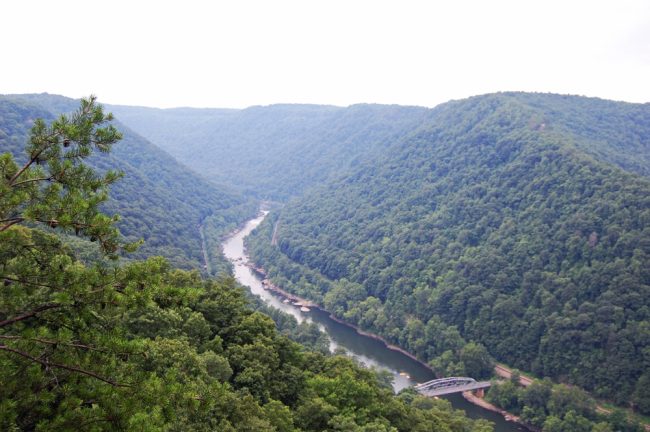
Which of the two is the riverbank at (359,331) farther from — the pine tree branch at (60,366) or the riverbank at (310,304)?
the pine tree branch at (60,366)

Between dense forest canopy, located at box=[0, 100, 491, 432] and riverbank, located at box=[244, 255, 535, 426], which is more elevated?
dense forest canopy, located at box=[0, 100, 491, 432]

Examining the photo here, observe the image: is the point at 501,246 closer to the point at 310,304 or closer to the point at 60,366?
the point at 310,304

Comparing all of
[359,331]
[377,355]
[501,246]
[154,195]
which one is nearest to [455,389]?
[377,355]

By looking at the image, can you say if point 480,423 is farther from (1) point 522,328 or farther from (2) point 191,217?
(2) point 191,217

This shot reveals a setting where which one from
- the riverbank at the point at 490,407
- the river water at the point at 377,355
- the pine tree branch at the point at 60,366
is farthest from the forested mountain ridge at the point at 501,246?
the pine tree branch at the point at 60,366

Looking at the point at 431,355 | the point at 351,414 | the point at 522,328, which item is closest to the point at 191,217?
the point at 431,355

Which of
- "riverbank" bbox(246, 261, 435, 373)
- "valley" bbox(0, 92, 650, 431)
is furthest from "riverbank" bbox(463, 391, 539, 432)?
"riverbank" bbox(246, 261, 435, 373)

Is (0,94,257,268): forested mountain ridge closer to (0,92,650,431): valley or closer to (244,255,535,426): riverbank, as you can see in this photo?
(0,92,650,431): valley
